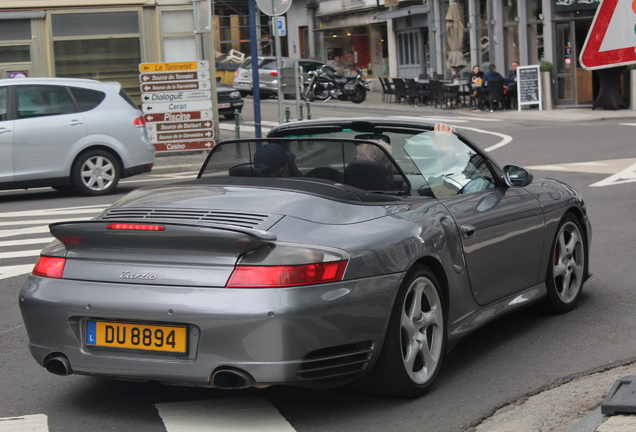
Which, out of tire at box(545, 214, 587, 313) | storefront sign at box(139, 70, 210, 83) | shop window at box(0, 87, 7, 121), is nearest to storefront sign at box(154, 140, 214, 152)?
storefront sign at box(139, 70, 210, 83)

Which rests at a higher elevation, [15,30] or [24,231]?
[15,30]

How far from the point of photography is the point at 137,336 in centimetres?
420

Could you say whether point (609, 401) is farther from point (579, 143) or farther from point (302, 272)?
point (579, 143)

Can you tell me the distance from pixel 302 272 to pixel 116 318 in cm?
85

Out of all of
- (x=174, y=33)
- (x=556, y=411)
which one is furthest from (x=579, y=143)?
(x=556, y=411)

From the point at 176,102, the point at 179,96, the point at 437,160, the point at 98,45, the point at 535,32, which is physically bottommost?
the point at 437,160

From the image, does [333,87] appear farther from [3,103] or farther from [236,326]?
[236,326]

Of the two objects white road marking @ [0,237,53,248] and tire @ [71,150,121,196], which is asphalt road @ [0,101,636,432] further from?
tire @ [71,150,121,196]

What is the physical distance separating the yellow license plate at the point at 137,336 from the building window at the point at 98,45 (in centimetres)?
1835

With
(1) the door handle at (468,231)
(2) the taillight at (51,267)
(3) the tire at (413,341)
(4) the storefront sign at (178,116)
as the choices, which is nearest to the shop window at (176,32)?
(4) the storefront sign at (178,116)

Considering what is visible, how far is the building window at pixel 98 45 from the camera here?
21.7m

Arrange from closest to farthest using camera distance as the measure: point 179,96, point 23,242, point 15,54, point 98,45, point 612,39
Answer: point 612,39 → point 23,242 → point 179,96 → point 15,54 → point 98,45

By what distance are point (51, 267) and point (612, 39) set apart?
2795 millimetres

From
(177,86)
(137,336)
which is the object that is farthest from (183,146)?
(137,336)
